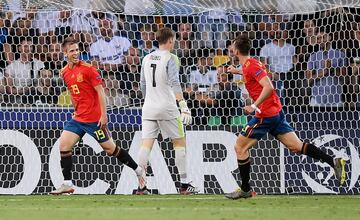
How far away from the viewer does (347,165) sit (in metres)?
13.1

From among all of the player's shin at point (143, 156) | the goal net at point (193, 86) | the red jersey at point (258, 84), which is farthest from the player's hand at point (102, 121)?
the red jersey at point (258, 84)

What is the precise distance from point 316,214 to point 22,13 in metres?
7.24

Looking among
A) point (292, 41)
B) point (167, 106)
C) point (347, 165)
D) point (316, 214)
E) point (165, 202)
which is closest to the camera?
point (316, 214)

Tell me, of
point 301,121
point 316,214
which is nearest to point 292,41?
point 301,121

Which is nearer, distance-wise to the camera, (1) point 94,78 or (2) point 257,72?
(2) point 257,72

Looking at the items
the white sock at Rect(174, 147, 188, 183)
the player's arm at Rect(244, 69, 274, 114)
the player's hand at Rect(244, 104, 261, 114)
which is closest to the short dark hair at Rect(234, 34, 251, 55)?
the player's arm at Rect(244, 69, 274, 114)

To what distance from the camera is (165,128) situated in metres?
11.9

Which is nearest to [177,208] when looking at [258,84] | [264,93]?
[264,93]

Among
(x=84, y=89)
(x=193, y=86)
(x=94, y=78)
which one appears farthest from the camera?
(x=193, y=86)

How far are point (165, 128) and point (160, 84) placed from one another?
22.6 inches

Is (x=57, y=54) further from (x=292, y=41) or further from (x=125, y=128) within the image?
(x=292, y=41)

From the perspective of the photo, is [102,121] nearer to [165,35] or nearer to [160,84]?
[160,84]

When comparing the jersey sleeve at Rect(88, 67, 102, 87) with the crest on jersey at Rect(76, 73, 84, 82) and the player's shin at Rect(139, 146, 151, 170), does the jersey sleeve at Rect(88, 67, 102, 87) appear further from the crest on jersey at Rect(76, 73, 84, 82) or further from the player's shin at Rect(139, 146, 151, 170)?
the player's shin at Rect(139, 146, 151, 170)

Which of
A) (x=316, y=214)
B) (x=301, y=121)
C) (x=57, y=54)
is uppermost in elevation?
(x=57, y=54)
